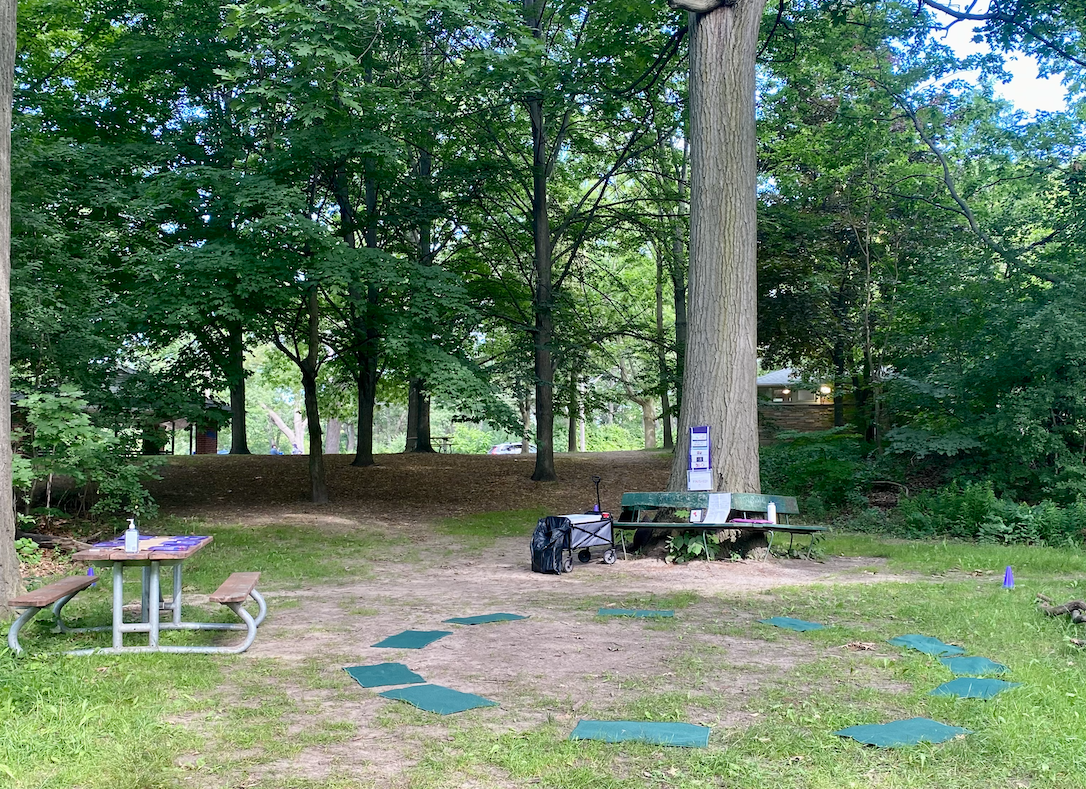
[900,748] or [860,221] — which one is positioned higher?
[860,221]

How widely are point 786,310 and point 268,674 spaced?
58.0ft

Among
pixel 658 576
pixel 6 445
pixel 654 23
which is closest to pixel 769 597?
pixel 658 576

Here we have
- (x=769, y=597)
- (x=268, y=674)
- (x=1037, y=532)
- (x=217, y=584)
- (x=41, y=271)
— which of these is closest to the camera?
(x=268, y=674)

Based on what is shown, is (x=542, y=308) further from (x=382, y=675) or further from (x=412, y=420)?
(x=382, y=675)

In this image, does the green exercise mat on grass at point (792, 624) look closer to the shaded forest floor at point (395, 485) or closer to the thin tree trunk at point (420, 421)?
the shaded forest floor at point (395, 485)

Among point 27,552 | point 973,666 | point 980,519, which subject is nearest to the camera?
point 973,666

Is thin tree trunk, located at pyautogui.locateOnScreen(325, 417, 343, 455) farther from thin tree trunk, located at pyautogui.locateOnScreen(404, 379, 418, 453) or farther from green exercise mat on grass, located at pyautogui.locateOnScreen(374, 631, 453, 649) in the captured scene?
green exercise mat on grass, located at pyautogui.locateOnScreen(374, 631, 453, 649)

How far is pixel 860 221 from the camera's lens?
2030 cm

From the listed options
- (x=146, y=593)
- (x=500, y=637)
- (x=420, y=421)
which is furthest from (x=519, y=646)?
(x=420, y=421)

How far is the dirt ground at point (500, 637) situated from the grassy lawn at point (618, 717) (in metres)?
0.03

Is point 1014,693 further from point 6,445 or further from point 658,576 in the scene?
point 6,445

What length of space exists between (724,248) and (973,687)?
25.0 ft

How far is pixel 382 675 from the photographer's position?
5.42 m

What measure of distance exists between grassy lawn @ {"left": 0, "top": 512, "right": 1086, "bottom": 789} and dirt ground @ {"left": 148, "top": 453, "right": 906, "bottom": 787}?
0.03 m
